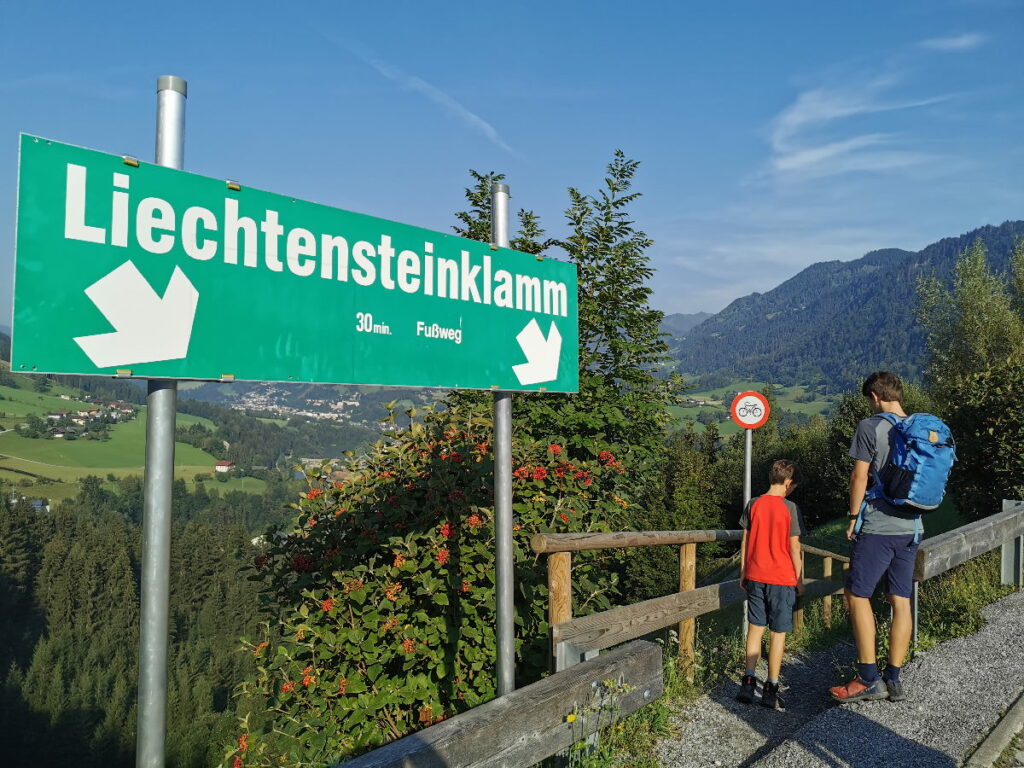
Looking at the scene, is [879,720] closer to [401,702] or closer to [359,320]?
[401,702]

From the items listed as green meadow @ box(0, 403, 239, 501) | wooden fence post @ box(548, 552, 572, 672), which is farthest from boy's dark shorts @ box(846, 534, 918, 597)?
green meadow @ box(0, 403, 239, 501)

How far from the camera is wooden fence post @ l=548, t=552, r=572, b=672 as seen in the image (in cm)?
337

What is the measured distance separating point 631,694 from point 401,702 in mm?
1542

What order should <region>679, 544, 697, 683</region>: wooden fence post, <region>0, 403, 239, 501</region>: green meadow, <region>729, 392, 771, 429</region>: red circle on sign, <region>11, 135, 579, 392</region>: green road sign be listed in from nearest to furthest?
<region>11, 135, 579, 392</region>: green road sign, <region>679, 544, 697, 683</region>: wooden fence post, <region>729, 392, 771, 429</region>: red circle on sign, <region>0, 403, 239, 501</region>: green meadow

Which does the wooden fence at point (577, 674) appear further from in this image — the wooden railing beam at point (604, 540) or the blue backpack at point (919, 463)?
the blue backpack at point (919, 463)

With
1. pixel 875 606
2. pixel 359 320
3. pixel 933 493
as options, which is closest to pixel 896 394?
pixel 933 493

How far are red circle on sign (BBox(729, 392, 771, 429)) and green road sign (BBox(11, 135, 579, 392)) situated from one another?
5682 mm

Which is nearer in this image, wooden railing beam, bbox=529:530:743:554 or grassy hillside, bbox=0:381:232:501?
wooden railing beam, bbox=529:530:743:554

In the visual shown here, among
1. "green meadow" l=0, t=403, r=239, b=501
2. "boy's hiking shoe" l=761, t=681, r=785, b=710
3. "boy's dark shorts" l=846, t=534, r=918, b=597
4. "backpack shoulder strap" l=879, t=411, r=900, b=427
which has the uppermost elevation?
"backpack shoulder strap" l=879, t=411, r=900, b=427

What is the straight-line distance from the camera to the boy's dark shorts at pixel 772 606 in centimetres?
421

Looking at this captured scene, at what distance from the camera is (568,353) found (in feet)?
10.8

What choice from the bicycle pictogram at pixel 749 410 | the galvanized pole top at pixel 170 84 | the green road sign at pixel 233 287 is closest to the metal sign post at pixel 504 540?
the green road sign at pixel 233 287

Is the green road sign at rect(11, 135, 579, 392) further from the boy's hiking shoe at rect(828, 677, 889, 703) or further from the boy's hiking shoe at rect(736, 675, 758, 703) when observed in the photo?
the boy's hiking shoe at rect(828, 677, 889, 703)

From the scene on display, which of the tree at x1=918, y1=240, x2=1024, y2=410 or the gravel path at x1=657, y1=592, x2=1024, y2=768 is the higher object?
the tree at x1=918, y1=240, x2=1024, y2=410
